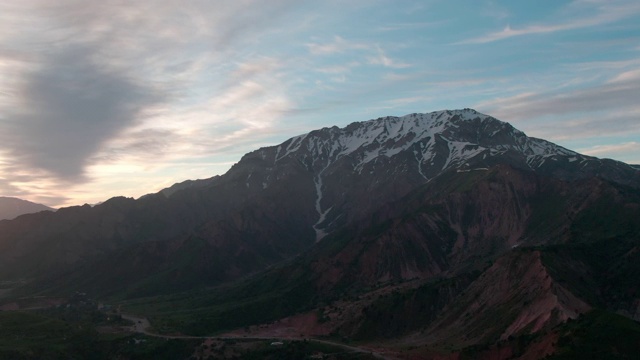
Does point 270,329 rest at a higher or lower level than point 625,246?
lower

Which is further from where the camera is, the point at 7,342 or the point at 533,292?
the point at 7,342

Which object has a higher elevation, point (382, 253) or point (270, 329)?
point (382, 253)

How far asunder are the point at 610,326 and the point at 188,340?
8344cm

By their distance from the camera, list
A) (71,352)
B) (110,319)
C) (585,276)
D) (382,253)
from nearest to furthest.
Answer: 1. (585,276)
2. (71,352)
3. (110,319)
4. (382,253)

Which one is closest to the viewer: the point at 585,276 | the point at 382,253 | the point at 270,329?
the point at 585,276

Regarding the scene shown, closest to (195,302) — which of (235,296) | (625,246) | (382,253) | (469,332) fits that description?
(235,296)

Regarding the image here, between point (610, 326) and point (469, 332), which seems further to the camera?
point (469, 332)

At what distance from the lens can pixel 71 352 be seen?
425ft

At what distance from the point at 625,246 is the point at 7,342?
395 feet

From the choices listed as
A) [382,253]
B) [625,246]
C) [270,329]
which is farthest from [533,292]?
[382,253]

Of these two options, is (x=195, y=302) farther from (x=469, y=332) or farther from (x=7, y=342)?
(x=469, y=332)

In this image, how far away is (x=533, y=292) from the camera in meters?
109

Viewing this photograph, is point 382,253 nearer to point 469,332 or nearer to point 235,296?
point 235,296

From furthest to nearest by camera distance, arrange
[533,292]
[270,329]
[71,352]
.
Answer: [270,329]
[71,352]
[533,292]
